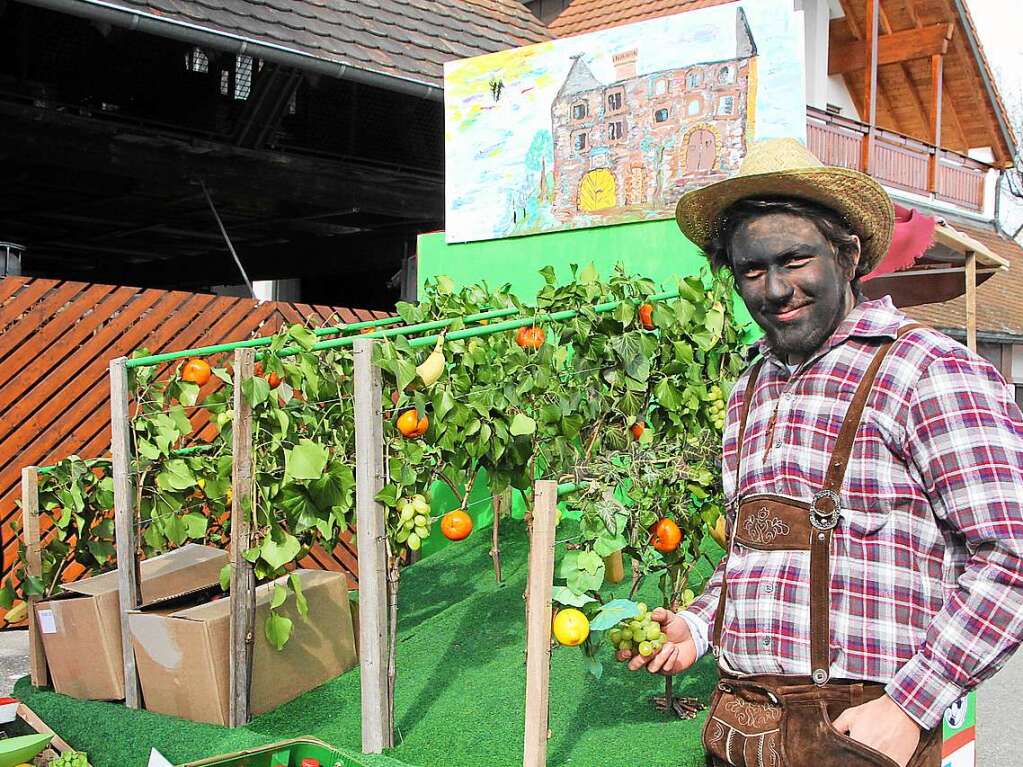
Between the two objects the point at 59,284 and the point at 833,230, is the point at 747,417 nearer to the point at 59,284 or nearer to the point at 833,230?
the point at 833,230

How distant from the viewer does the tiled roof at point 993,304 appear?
444 inches

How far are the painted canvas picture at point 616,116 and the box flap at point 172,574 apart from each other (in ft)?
8.64

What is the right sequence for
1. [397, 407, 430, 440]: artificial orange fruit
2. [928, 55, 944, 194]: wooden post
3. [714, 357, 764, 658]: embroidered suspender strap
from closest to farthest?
[714, 357, 764, 658]: embroidered suspender strap
[397, 407, 430, 440]: artificial orange fruit
[928, 55, 944, 194]: wooden post

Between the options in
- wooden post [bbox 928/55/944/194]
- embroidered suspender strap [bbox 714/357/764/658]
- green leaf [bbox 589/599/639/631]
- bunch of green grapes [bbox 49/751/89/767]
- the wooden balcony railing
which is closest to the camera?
embroidered suspender strap [bbox 714/357/764/658]

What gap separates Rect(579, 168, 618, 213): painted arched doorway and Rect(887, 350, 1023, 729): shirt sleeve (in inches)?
163

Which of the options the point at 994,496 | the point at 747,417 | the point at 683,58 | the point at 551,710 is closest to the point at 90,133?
the point at 683,58

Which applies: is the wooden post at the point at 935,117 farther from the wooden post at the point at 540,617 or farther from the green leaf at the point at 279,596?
the wooden post at the point at 540,617

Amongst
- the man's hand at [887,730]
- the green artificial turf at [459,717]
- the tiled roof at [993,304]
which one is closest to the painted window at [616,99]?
the green artificial turf at [459,717]

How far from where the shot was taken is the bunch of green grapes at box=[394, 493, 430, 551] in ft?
10.5

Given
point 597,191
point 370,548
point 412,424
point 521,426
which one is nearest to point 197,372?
point 412,424

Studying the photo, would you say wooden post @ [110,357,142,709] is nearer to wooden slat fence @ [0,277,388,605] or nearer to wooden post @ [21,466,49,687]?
wooden post @ [21,466,49,687]

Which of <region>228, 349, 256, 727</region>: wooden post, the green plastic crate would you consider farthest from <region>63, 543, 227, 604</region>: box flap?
the green plastic crate

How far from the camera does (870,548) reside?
148 cm

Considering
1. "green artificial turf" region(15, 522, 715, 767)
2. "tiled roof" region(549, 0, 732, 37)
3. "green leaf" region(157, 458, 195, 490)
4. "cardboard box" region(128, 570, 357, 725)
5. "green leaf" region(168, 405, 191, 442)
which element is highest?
"tiled roof" region(549, 0, 732, 37)
